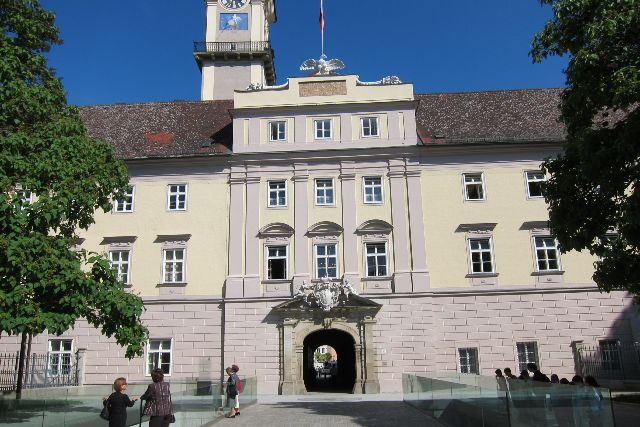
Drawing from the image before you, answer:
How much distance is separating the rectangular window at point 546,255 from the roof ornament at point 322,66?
1213cm

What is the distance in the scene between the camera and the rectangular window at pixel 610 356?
25.0 m

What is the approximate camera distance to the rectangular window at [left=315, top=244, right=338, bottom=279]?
87.9 ft

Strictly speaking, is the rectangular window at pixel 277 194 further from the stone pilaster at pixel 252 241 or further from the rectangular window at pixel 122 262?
the rectangular window at pixel 122 262

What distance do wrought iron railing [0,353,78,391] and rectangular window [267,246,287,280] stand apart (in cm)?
905

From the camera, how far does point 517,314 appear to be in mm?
25984

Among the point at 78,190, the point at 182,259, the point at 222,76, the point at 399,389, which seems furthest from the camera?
the point at 222,76

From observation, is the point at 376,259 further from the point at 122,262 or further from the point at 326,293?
the point at 122,262

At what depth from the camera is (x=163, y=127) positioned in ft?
104

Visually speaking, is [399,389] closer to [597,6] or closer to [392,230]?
[392,230]

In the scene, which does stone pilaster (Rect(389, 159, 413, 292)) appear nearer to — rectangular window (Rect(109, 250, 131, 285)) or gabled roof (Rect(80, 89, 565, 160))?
gabled roof (Rect(80, 89, 565, 160))

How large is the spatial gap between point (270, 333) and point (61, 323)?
13.3m

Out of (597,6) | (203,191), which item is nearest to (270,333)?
(203,191)

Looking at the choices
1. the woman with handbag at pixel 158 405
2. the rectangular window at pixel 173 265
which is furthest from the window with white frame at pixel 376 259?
the woman with handbag at pixel 158 405

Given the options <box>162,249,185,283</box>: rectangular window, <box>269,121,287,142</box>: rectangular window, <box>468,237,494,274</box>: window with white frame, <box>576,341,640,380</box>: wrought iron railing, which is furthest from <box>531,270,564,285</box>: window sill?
<box>162,249,185,283</box>: rectangular window
